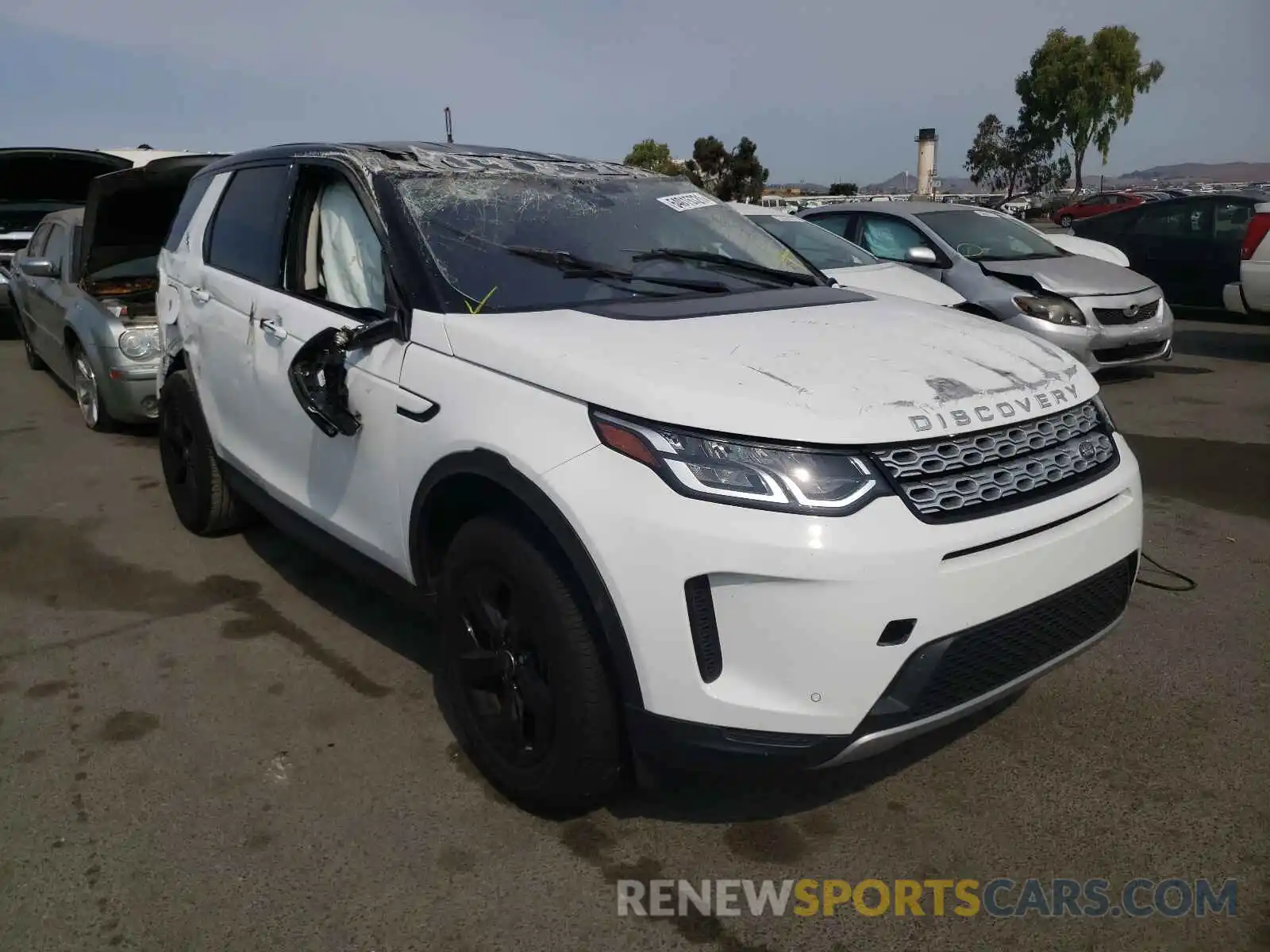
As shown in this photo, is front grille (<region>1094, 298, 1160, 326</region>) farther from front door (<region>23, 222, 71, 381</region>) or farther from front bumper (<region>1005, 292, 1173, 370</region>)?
front door (<region>23, 222, 71, 381</region>)

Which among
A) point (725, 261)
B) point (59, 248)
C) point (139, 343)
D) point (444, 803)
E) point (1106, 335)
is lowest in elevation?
point (444, 803)

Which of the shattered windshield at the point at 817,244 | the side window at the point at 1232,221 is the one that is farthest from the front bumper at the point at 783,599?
the side window at the point at 1232,221

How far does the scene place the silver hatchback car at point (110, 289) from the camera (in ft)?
22.1

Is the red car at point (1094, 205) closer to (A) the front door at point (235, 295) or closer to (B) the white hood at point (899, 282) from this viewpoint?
(B) the white hood at point (899, 282)

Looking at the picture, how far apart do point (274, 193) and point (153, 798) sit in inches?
90.6

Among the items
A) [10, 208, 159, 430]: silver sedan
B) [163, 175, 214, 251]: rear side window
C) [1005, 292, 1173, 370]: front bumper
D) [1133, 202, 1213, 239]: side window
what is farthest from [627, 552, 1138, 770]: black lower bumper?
[1133, 202, 1213, 239]: side window

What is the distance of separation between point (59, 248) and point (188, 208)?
13.0 feet

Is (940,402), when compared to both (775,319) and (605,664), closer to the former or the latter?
(775,319)

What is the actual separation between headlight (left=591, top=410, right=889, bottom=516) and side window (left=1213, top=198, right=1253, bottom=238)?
11460 millimetres

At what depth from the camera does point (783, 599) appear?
2244 millimetres

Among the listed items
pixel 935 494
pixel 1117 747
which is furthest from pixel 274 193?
pixel 1117 747

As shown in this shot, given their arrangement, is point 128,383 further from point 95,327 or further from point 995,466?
point 995,466

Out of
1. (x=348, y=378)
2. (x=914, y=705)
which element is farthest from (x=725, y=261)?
(x=914, y=705)

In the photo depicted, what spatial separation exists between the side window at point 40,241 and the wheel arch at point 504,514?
23.8 feet
